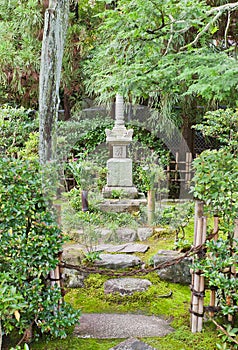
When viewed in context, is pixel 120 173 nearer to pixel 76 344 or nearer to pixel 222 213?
pixel 222 213

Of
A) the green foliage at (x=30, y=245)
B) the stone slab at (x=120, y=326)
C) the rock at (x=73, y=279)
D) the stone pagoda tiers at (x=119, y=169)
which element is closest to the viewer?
the green foliage at (x=30, y=245)

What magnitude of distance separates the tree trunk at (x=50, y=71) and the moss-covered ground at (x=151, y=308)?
3.89 ft

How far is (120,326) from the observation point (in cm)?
258

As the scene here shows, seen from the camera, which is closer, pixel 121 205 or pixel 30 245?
pixel 30 245

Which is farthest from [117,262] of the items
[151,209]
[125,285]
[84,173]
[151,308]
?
[84,173]

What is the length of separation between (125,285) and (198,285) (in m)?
0.90

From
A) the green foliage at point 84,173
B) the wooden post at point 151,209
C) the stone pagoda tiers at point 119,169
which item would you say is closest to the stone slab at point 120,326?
the wooden post at point 151,209

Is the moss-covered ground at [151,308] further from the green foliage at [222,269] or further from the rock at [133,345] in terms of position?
the green foliage at [222,269]

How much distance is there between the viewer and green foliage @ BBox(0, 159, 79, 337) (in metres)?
2.12

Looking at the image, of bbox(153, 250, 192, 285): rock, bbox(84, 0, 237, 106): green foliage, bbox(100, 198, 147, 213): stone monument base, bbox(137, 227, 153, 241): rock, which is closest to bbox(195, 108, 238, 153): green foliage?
bbox(84, 0, 237, 106): green foliage

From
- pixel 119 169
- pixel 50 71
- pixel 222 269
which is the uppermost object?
pixel 50 71

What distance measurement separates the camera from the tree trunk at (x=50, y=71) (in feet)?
8.89

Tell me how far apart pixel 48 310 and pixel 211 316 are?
1031 millimetres

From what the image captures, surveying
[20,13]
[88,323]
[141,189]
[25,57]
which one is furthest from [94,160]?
[88,323]
